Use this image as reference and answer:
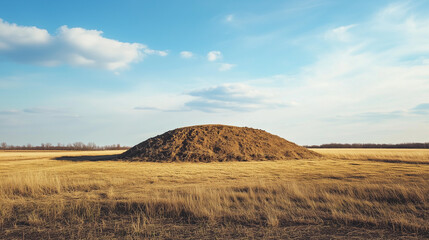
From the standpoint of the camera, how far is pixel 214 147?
3416 centimetres

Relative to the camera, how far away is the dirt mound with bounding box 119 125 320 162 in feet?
105

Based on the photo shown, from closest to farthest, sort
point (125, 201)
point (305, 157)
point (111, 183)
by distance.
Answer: point (125, 201) < point (111, 183) < point (305, 157)

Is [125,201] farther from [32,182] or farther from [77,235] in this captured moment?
[32,182]

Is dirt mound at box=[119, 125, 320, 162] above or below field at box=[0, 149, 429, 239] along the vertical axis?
above

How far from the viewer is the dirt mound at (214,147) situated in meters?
31.9

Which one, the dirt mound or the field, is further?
the dirt mound

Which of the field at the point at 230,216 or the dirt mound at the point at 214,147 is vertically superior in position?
the dirt mound at the point at 214,147

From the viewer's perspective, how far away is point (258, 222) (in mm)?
7555

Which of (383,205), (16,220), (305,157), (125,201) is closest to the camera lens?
(16,220)

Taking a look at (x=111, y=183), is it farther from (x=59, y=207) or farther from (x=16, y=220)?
(x=16, y=220)

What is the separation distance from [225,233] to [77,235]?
150 inches

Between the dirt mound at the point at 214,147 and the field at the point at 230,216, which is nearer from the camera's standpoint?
the field at the point at 230,216

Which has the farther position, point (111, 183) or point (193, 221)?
point (111, 183)

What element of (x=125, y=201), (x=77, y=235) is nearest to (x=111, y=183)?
(x=125, y=201)
